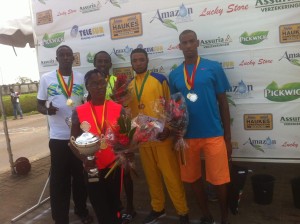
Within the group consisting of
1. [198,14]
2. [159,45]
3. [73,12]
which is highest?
[73,12]

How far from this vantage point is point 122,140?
2699mm

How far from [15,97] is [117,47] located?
16543mm

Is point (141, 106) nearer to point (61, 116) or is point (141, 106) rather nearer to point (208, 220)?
point (61, 116)

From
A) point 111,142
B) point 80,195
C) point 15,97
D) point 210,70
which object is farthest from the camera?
point 15,97

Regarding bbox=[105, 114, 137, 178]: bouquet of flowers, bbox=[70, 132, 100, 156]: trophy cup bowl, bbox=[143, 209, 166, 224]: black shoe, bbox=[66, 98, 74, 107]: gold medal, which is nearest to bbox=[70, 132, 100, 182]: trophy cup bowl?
bbox=[70, 132, 100, 156]: trophy cup bowl

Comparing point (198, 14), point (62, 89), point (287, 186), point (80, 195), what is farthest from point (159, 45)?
point (287, 186)

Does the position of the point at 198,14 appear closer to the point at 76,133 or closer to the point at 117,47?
the point at 117,47

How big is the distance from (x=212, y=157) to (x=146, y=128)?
903 millimetres

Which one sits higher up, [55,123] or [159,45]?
[159,45]

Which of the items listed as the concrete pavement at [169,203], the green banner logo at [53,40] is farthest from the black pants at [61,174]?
the green banner logo at [53,40]

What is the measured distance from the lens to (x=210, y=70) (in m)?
3.32

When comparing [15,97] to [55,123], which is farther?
[15,97]

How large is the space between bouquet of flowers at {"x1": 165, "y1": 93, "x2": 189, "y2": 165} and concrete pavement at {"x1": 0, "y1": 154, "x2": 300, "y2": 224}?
1265 mm

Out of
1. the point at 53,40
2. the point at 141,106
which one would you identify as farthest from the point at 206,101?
the point at 53,40
